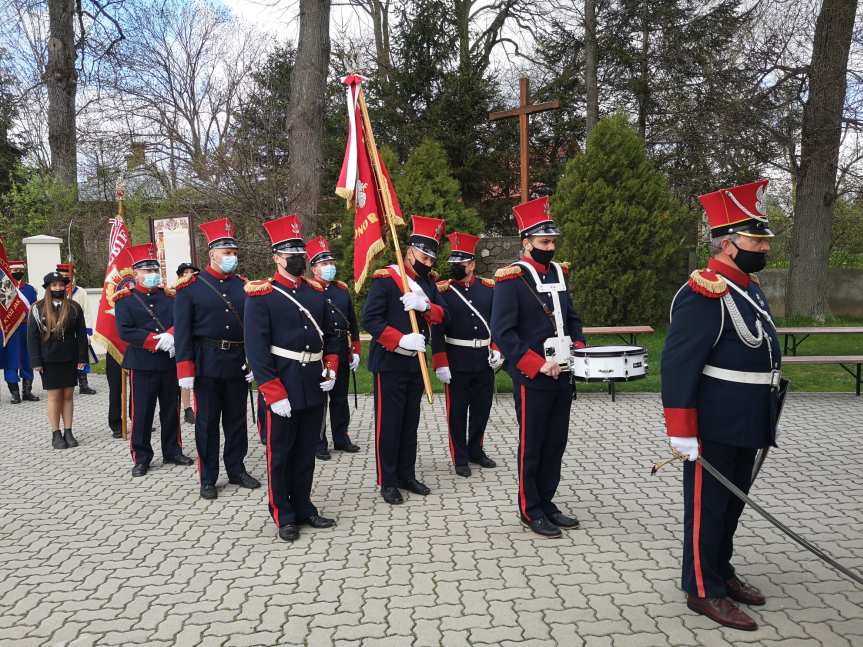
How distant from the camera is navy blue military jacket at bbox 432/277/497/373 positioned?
641cm

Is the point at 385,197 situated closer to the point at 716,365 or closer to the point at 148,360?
the point at 148,360

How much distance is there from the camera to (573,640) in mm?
3449

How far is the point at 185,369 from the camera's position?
5.83m

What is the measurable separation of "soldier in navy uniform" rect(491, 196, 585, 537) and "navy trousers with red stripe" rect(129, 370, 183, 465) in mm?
3683

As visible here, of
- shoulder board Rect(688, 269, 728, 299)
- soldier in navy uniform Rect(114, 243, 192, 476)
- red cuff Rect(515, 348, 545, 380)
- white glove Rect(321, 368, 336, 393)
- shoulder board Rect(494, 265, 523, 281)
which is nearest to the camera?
shoulder board Rect(688, 269, 728, 299)

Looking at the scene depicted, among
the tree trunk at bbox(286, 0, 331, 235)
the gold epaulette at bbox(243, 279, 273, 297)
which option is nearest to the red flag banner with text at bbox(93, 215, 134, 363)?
the gold epaulette at bbox(243, 279, 273, 297)

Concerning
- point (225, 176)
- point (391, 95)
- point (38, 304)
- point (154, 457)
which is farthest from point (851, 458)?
point (391, 95)

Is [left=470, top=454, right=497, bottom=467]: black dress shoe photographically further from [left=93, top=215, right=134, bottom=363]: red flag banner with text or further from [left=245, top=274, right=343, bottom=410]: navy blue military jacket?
[left=93, top=215, right=134, bottom=363]: red flag banner with text

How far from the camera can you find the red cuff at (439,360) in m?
6.25

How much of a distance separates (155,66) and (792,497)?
25002mm

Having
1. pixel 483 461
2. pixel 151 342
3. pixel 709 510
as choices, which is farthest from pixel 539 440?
pixel 151 342

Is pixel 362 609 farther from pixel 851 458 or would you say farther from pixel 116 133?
pixel 116 133

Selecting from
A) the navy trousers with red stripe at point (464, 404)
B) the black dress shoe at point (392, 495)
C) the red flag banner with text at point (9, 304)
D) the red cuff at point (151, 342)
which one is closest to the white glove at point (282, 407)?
the black dress shoe at point (392, 495)

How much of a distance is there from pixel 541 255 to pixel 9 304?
9.56 meters
